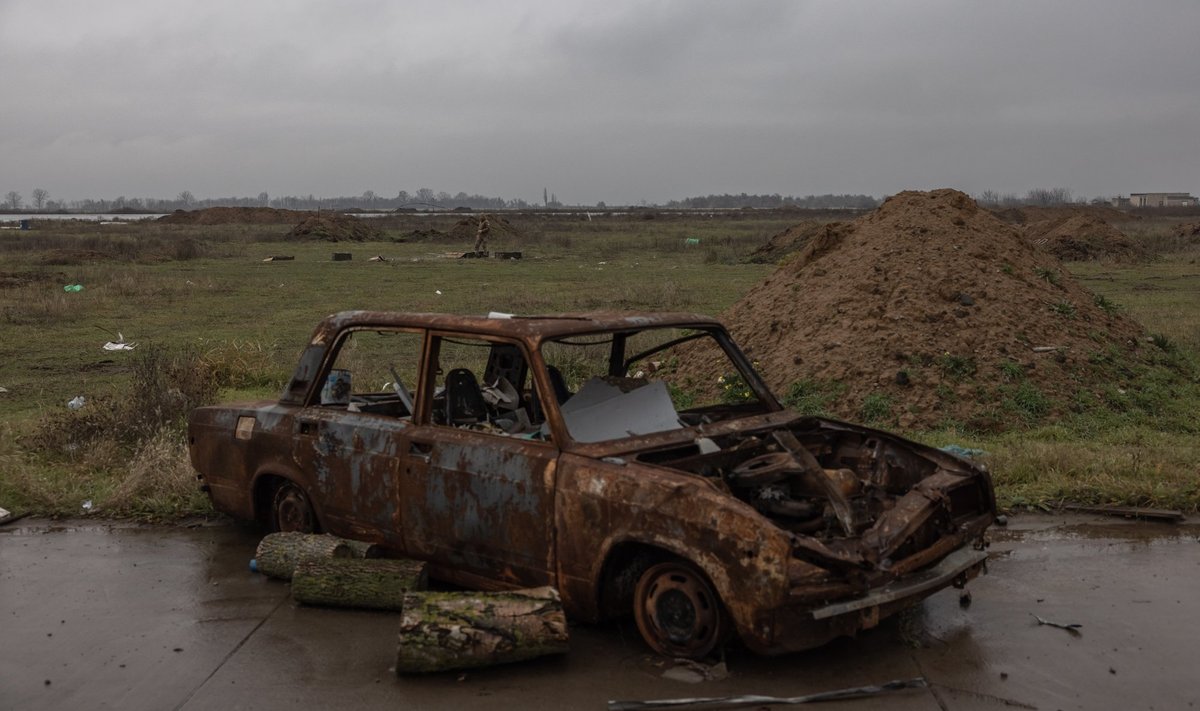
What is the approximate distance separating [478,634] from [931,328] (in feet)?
25.2

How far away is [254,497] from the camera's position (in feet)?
21.0

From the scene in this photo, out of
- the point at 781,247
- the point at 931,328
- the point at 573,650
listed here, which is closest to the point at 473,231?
the point at 781,247

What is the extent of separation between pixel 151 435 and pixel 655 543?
609 cm

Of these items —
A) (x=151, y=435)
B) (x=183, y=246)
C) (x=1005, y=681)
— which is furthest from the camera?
(x=183, y=246)

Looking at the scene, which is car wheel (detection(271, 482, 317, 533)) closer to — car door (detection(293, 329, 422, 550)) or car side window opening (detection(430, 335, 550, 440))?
car door (detection(293, 329, 422, 550))

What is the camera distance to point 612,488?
461 centimetres

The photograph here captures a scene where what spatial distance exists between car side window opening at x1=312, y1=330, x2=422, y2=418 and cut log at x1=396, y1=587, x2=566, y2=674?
53.5 inches

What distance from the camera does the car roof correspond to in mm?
5238

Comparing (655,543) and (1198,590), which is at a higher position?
(655,543)

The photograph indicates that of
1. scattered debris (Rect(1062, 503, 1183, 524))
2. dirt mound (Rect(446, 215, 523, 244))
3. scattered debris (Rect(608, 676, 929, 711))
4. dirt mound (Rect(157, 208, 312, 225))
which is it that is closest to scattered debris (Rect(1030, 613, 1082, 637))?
scattered debris (Rect(608, 676, 929, 711))

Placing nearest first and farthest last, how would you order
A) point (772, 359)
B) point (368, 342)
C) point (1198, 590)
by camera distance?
point (1198, 590) → point (772, 359) → point (368, 342)

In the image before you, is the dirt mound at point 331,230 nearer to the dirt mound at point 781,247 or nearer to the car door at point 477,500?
the dirt mound at point 781,247

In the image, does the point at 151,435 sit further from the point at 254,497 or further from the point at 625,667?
the point at 625,667

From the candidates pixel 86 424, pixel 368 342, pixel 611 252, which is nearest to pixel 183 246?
pixel 611 252
